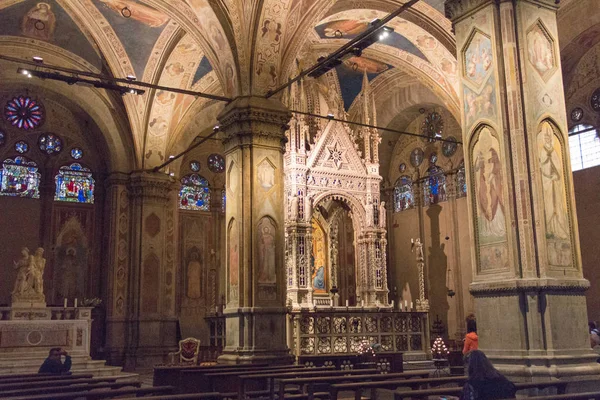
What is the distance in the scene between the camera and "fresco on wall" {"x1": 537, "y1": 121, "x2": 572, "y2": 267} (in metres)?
7.72

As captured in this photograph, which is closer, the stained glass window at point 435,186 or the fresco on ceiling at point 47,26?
the fresco on ceiling at point 47,26

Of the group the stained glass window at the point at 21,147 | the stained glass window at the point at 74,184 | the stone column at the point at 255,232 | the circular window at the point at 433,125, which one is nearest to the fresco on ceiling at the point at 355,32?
the stone column at the point at 255,232

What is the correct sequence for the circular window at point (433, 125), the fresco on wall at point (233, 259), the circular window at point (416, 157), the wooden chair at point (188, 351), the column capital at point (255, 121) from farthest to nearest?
the circular window at point (416, 157)
the circular window at point (433, 125)
the wooden chair at point (188, 351)
the column capital at point (255, 121)
the fresco on wall at point (233, 259)

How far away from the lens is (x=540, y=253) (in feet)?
24.8

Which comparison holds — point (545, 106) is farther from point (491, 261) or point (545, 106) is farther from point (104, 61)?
point (104, 61)

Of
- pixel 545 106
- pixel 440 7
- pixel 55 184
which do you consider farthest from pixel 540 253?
pixel 55 184

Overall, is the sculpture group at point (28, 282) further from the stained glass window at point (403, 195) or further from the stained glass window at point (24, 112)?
the stained glass window at point (403, 195)

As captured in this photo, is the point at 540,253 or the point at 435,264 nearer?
the point at 540,253

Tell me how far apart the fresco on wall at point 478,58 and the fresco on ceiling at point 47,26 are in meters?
12.6

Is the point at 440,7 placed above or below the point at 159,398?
above

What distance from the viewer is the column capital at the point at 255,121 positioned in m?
13.5

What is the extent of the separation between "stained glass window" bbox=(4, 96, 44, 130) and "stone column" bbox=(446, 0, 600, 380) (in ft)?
61.1

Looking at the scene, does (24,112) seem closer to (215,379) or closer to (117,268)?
(117,268)

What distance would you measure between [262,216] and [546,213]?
6.76 metres
